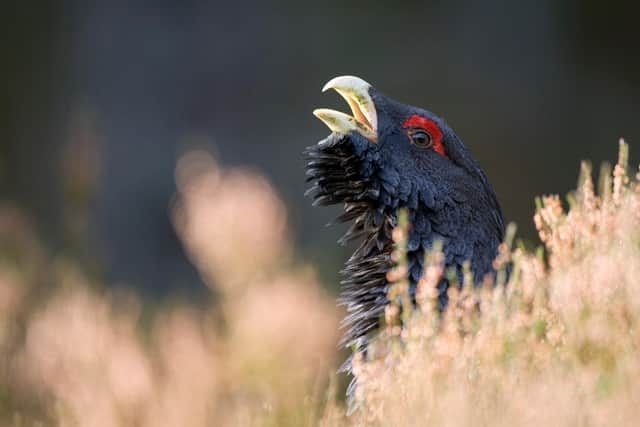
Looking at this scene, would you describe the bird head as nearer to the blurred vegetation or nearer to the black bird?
the black bird

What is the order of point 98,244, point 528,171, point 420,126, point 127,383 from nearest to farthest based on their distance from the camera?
1. point 420,126
2. point 127,383
3. point 98,244
4. point 528,171

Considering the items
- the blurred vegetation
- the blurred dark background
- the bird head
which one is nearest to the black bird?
the bird head

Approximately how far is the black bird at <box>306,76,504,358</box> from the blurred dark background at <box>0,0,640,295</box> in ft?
19.3

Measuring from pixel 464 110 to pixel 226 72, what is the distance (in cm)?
254

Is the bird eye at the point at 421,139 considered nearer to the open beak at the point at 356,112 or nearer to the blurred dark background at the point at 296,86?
the open beak at the point at 356,112

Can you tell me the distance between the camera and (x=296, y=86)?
10.7 meters

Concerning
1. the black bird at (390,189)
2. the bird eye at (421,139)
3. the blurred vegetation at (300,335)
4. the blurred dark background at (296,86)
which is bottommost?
the blurred vegetation at (300,335)

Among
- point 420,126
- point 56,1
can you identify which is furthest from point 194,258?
point 56,1

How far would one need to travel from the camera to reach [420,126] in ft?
13.3

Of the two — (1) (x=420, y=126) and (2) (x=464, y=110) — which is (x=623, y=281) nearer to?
(1) (x=420, y=126)

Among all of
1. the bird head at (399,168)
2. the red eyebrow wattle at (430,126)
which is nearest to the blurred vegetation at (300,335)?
the bird head at (399,168)

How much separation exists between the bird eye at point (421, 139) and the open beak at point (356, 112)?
0.52 feet

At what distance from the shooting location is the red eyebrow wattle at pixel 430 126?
4.02 meters

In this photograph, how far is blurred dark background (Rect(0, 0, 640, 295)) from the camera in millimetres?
10188
